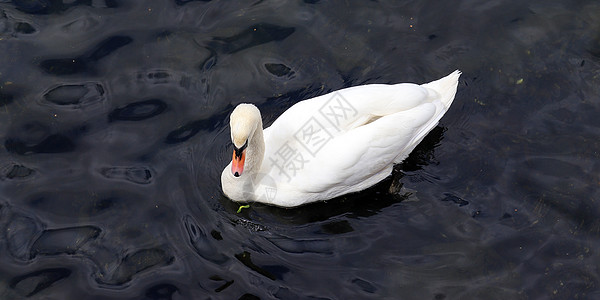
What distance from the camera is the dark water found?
7.75 metres

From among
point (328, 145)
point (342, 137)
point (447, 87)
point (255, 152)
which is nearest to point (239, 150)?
point (255, 152)

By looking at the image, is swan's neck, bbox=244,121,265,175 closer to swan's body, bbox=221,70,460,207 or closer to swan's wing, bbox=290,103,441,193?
swan's body, bbox=221,70,460,207

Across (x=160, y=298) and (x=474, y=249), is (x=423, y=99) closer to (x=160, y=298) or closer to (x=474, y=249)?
(x=474, y=249)

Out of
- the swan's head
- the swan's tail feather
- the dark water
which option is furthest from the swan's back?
the swan's head

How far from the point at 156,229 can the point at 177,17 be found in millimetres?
3414

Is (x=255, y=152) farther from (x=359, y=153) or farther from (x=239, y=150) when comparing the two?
(x=359, y=153)

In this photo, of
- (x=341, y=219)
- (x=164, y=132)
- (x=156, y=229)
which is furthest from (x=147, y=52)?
(x=341, y=219)

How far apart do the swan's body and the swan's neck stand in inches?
0.5

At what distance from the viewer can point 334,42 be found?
9.87m

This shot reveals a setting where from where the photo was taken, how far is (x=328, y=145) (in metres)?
7.84

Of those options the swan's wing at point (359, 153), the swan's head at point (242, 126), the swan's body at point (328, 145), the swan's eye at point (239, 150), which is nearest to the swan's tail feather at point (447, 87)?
the swan's body at point (328, 145)

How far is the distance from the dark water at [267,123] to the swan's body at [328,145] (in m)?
0.43

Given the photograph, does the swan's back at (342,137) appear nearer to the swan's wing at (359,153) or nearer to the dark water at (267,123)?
the swan's wing at (359,153)

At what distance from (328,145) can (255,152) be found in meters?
0.83
